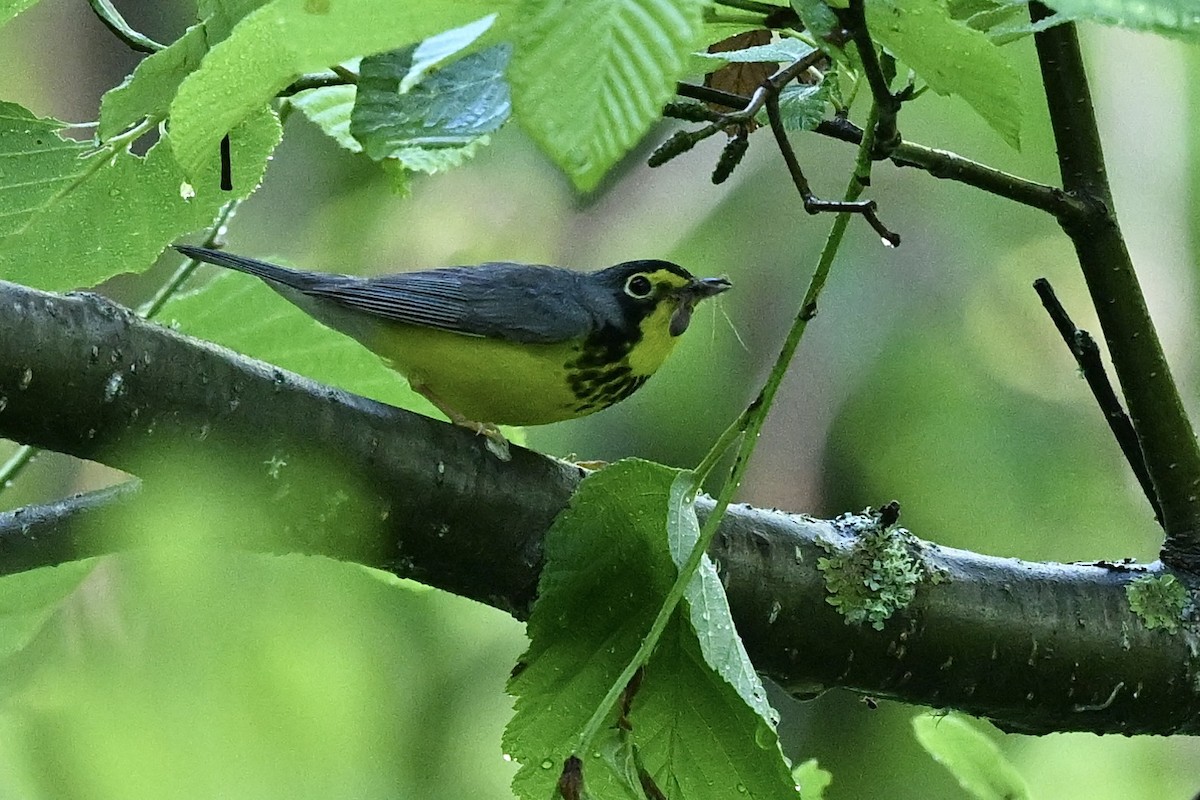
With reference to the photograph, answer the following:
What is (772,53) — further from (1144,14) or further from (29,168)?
(29,168)

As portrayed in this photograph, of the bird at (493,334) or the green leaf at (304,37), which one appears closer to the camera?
the green leaf at (304,37)

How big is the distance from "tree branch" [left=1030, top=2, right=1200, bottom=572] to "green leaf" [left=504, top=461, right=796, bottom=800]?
1.40 feet

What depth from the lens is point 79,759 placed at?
1223 millimetres

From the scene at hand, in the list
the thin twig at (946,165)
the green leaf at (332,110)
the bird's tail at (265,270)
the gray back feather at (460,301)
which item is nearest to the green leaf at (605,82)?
the thin twig at (946,165)

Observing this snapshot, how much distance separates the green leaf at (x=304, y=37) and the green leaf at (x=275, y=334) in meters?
0.56

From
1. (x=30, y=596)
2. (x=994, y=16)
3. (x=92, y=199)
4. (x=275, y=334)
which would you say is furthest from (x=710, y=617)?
(x=30, y=596)

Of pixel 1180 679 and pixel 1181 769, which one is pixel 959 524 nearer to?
pixel 1181 769

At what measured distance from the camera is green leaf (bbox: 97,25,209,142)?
56 cm

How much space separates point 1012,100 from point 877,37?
0.06 meters

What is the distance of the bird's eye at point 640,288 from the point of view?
4.40 ft

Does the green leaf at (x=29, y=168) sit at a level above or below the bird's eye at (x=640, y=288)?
above

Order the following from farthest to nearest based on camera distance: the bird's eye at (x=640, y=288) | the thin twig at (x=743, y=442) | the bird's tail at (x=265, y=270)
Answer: the bird's eye at (x=640, y=288), the bird's tail at (x=265, y=270), the thin twig at (x=743, y=442)

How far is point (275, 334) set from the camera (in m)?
1.05

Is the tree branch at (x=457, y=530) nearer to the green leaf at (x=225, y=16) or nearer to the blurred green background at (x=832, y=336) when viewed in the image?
the green leaf at (x=225, y=16)
